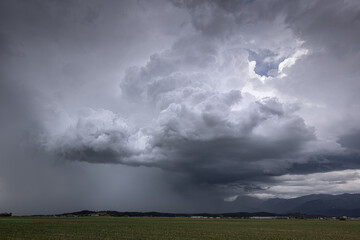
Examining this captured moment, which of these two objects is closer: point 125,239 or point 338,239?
point 125,239

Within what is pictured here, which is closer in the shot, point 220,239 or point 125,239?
point 125,239

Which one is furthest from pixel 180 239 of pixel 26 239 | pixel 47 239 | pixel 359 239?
pixel 359 239

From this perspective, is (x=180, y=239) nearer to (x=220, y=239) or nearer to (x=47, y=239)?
(x=220, y=239)

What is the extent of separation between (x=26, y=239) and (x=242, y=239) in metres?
37.6

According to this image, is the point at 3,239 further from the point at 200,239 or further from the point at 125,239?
the point at 200,239

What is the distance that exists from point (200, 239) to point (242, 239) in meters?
7.95

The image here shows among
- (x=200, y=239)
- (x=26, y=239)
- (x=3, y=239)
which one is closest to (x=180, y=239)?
(x=200, y=239)

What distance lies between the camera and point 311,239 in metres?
54.4

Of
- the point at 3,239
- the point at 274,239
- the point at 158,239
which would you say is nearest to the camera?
the point at 3,239

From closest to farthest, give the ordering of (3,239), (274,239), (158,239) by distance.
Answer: (3,239) < (158,239) < (274,239)

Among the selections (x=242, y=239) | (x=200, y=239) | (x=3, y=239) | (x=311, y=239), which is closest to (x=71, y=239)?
(x=3, y=239)

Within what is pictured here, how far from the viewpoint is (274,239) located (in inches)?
2122

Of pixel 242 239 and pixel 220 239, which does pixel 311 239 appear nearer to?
pixel 242 239

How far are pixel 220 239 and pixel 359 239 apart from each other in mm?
28036
